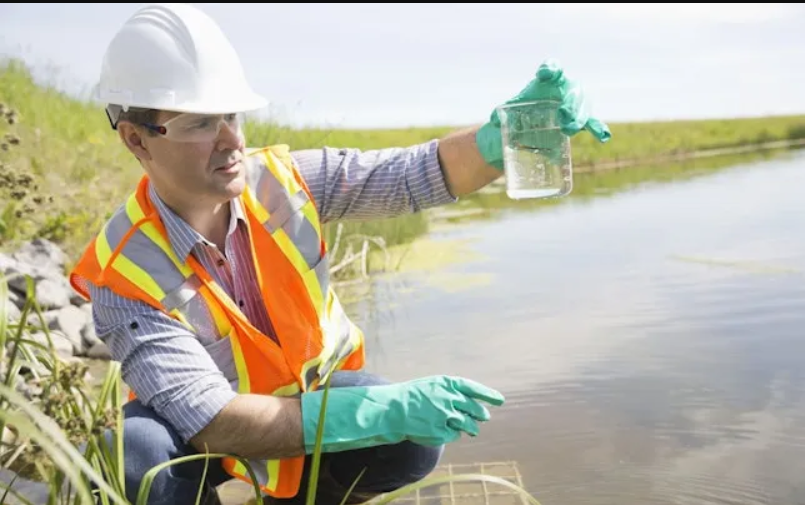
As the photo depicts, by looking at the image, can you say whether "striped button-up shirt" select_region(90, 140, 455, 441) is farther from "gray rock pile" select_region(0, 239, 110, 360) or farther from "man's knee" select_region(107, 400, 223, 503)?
"gray rock pile" select_region(0, 239, 110, 360)

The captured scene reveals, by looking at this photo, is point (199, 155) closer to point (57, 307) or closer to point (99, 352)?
point (99, 352)

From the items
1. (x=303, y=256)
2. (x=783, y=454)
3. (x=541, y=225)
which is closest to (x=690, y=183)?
(x=541, y=225)

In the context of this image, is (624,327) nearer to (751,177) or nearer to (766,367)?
(766,367)

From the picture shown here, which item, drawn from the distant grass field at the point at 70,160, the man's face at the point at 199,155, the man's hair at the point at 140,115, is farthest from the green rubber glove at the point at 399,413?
the distant grass field at the point at 70,160

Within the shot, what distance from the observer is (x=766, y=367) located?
11.9 feet

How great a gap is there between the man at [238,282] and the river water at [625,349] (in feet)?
2.69

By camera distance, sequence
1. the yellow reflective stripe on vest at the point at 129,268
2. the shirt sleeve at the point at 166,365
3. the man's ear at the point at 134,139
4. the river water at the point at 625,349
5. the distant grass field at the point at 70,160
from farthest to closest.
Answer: the distant grass field at the point at 70,160 → the river water at the point at 625,349 → the man's ear at the point at 134,139 → the yellow reflective stripe on vest at the point at 129,268 → the shirt sleeve at the point at 166,365

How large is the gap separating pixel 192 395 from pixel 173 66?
2.64 feet

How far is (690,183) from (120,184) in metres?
8.61

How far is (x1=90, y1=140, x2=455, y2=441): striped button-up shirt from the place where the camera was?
1.97 meters

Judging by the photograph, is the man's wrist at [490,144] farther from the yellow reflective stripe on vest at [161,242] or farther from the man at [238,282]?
the yellow reflective stripe on vest at [161,242]

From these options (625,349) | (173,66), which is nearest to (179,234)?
(173,66)

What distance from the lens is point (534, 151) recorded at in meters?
2.08

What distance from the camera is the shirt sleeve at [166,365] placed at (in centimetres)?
194
